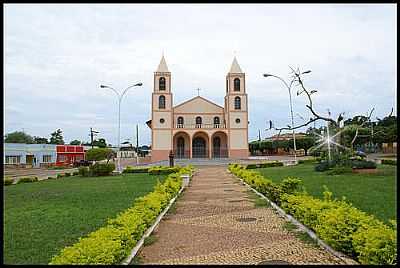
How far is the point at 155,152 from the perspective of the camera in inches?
1897

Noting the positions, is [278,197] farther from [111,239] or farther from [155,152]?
[155,152]

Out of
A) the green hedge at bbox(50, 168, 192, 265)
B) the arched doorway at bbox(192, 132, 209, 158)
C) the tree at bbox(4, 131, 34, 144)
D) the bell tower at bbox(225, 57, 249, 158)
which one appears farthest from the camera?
the tree at bbox(4, 131, 34, 144)

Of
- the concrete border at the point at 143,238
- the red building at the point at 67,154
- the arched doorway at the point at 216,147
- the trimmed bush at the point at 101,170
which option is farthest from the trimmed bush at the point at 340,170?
the red building at the point at 67,154

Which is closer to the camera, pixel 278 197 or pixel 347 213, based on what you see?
pixel 347 213

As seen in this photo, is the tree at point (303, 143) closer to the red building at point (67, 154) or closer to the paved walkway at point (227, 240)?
the red building at point (67, 154)

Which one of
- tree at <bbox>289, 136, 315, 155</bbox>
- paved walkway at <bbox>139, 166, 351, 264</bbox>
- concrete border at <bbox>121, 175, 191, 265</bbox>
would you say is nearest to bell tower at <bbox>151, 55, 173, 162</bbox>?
tree at <bbox>289, 136, 315, 155</bbox>

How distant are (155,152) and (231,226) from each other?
40.5 metres

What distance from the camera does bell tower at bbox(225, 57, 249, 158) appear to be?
49312mm

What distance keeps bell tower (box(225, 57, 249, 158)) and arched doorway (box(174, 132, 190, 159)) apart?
5.60 metres

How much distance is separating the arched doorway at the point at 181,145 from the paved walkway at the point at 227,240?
130 ft

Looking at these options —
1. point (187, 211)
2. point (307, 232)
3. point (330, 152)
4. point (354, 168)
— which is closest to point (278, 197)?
point (187, 211)

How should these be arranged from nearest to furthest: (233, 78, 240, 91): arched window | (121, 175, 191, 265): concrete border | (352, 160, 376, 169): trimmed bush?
(121, 175, 191, 265): concrete border < (352, 160, 376, 169): trimmed bush < (233, 78, 240, 91): arched window

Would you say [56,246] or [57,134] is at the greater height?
[57,134]

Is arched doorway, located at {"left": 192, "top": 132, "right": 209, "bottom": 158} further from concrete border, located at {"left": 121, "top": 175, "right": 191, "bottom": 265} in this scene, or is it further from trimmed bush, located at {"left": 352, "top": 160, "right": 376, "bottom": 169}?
concrete border, located at {"left": 121, "top": 175, "right": 191, "bottom": 265}
